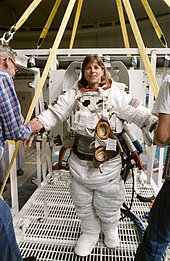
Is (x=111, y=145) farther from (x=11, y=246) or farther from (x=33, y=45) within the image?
(x=33, y=45)

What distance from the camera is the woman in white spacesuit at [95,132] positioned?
146 centimetres

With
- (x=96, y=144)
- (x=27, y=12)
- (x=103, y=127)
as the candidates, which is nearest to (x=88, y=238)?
(x=96, y=144)

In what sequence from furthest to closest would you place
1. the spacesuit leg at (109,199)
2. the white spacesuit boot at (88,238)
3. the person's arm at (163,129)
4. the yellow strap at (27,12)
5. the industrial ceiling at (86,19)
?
the industrial ceiling at (86,19) → the yellow strap at (27,12) → the white spacesuit boot at (88,238) → the spacesuit leg at (109,199) → the person's arm at (163,129)

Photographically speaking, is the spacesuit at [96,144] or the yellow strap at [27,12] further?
the yellow strap at [27,12]

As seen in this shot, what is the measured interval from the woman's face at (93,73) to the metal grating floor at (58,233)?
1040 millimetres

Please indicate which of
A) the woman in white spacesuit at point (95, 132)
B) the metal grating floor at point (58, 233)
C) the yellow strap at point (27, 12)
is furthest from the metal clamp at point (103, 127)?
the yellow strap at point (27, 12)

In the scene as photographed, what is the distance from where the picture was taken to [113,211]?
1588 millimetres

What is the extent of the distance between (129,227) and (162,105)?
1356mm

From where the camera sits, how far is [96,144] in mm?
1454

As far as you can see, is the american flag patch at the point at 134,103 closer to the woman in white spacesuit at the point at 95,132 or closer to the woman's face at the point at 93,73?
the woman in white spacesuit at the point at 95,132

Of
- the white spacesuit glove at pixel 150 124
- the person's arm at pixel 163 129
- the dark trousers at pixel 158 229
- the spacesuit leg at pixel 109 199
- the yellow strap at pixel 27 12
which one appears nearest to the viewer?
the person's arm at pixel 163 129

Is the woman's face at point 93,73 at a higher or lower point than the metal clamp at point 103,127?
higher

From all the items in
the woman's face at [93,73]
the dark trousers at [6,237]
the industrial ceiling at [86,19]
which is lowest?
the dark trousers at [6,237]

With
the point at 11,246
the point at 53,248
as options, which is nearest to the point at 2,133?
the point at 11,246
